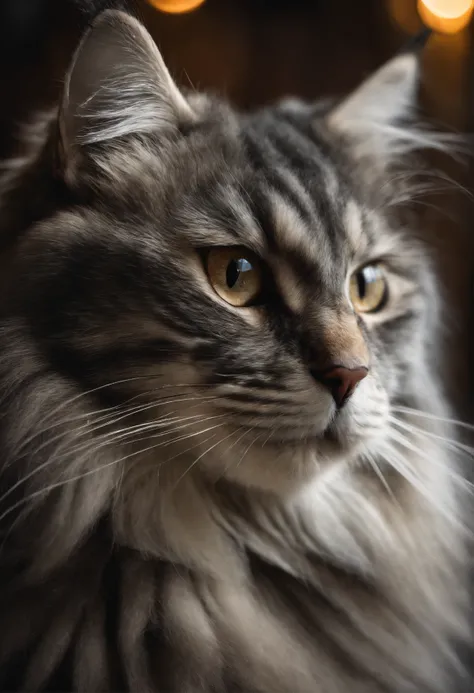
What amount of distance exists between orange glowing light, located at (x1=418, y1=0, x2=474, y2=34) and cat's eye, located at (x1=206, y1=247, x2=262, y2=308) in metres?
0.44

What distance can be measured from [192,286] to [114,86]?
0.24m

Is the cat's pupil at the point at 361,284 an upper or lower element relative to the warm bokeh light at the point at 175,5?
lower

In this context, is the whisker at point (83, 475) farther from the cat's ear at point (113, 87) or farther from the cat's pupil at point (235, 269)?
the cat's ear at point (113, 87)

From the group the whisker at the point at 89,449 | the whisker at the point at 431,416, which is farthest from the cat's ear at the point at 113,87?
the whisker at the point at 431,416

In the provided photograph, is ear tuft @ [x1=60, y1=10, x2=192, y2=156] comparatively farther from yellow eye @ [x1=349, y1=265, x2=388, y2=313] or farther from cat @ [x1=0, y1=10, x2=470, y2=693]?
yellow eye @ [x1=349, y1=265, x2=388, y2=313]

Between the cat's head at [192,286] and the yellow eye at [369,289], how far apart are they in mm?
32

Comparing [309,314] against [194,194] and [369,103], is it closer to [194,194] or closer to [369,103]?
[194,194]

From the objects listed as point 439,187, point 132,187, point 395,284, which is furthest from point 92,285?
point 439,187

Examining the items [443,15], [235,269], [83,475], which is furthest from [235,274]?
[443,15]

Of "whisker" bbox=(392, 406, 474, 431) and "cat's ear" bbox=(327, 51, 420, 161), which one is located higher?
"cat's ear" bbox=(327, 51, 420, 161)

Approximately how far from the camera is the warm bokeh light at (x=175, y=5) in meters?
0.84

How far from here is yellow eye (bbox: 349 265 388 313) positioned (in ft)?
3.03

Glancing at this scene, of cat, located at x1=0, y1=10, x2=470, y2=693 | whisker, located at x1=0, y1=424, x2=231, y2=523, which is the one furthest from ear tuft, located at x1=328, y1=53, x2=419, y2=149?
whisker, located at x1=0, y1=424, x2=231, y2=523

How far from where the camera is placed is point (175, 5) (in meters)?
0.86
